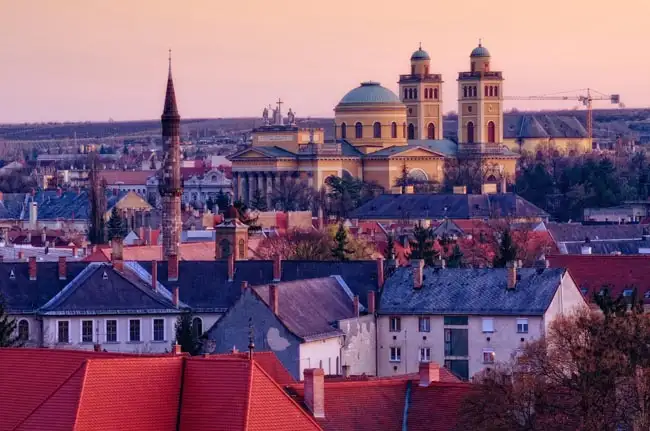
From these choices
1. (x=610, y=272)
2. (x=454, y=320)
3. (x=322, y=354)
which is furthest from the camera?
(x=610, y=272)

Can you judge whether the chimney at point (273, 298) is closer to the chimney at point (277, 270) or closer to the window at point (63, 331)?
the window at point (63, 331)

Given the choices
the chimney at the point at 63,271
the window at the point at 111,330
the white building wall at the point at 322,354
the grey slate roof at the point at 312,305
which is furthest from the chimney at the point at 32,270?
the white building wall at the point at 322,354

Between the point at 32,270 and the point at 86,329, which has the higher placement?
the point at 32,270

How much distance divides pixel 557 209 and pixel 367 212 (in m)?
16.8

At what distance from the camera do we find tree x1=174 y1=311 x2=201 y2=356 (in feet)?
220

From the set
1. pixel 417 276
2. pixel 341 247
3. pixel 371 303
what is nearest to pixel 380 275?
pixel 417 276

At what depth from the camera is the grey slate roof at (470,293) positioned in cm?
7062

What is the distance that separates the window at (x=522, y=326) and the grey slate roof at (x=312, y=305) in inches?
194

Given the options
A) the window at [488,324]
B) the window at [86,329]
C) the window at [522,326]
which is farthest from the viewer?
the window at [86,329]

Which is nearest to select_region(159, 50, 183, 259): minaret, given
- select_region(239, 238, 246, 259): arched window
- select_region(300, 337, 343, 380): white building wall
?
select_region(239, 238, 246, 259): arched window

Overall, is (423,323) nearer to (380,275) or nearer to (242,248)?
(380,275)

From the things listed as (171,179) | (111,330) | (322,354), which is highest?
(171,179)

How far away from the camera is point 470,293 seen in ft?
237

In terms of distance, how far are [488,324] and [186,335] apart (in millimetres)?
Result: 8894
